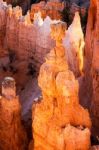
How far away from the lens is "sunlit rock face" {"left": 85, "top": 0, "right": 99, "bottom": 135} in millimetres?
12617

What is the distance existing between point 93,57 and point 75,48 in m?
2.71

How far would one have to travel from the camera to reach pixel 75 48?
1557cm

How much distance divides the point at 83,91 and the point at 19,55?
602 centimetres

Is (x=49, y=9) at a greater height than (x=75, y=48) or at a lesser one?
greater

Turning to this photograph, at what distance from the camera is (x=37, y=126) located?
38.7 feet

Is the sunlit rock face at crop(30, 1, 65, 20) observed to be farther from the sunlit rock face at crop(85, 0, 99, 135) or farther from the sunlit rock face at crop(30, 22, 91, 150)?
the sunlit rock face at crop(30, 22, 91, 150)

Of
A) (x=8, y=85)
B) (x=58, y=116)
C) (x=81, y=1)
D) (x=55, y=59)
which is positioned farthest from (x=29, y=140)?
(x=81, y=1)

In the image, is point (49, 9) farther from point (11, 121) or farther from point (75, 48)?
point (11, 121)

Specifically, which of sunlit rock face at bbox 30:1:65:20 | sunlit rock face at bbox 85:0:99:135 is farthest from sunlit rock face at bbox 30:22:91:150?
sunlit rock face at bbox 30:1:65:20

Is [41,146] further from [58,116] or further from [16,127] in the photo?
[16,127]

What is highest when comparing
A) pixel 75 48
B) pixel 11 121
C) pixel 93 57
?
pixel 93 57

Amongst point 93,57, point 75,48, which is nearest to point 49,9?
point 75,48

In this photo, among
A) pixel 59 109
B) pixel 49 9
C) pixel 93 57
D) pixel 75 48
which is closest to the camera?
pixel 59 109

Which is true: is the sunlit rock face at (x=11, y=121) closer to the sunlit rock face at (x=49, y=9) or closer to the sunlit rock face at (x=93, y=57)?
the sunlit rock face at (x=93, y=57)
